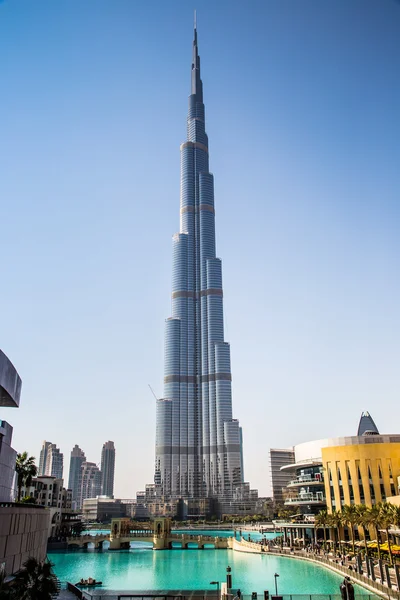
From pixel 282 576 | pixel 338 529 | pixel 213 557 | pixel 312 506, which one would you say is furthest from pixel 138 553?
pixel 282 576

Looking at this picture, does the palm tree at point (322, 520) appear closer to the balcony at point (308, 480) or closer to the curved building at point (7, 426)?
the balcony at point (308, 480)

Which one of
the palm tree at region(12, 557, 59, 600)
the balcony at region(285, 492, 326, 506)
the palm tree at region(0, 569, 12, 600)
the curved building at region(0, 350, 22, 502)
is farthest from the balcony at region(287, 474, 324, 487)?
the palm tree at region(0, 569, 12, 600)

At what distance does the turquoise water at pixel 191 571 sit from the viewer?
7638 cm

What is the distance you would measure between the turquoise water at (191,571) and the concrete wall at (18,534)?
32875 millimetres

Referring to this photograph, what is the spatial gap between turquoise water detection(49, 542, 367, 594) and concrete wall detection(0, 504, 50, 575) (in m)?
32.9

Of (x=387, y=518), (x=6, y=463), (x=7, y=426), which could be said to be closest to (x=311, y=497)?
(x=387, y=518)

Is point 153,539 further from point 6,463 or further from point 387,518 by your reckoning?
point 6,463

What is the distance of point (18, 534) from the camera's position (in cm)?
4638

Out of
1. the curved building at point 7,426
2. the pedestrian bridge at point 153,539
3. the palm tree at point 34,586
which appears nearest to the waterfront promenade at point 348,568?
the pedestrian bridge at point 153,539

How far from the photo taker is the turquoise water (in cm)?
7638

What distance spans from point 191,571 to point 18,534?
2652 inches

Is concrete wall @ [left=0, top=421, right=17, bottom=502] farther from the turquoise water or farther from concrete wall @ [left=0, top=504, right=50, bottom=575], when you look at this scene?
the turquoise water

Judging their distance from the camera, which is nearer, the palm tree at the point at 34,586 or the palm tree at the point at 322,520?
the palm tree at the point at 34,586

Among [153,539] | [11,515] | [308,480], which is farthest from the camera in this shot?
[153,539]
